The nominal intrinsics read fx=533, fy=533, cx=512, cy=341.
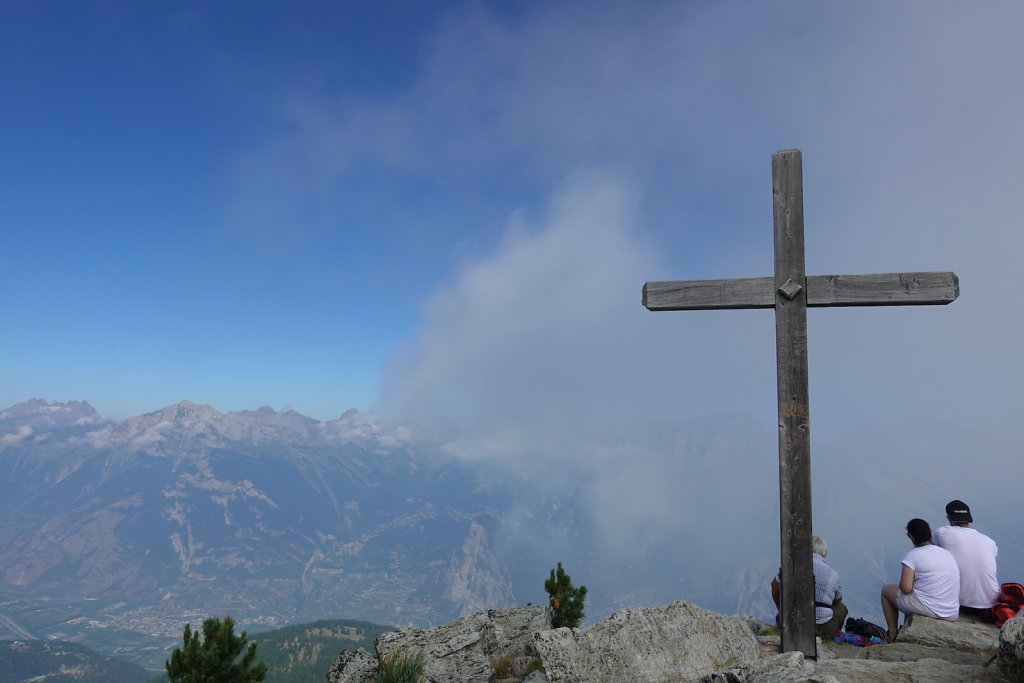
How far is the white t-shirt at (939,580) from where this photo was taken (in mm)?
7781

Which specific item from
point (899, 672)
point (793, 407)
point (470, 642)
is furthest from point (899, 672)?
point (470, 642)

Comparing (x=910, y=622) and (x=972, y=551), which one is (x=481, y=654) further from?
(x=972, y=551)

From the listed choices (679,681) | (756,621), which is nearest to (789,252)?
(679,681)

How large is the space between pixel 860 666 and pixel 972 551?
408 centimetres

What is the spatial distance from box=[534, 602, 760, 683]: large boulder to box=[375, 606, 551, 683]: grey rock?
59.4 inches

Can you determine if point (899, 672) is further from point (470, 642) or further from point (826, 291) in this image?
point (470, 642)

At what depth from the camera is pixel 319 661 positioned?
178375 mm

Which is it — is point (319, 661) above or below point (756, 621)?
below

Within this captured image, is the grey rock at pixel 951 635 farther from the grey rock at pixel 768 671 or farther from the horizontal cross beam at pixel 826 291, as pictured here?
the horizontal cross beam at pixel 826 291

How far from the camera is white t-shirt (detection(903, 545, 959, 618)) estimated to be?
25.5ft

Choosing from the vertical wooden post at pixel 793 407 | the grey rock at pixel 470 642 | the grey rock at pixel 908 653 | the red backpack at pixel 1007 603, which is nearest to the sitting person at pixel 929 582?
the red backpack at pixel 1007 603

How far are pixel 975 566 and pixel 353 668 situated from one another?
993 cm

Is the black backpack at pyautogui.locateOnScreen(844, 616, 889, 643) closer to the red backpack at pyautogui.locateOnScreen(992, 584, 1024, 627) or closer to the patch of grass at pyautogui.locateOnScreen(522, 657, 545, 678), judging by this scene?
the red backpack at pyautogui.locateOnScreen(992, 584, 1024, 627)

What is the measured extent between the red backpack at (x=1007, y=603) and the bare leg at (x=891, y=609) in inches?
46.9
